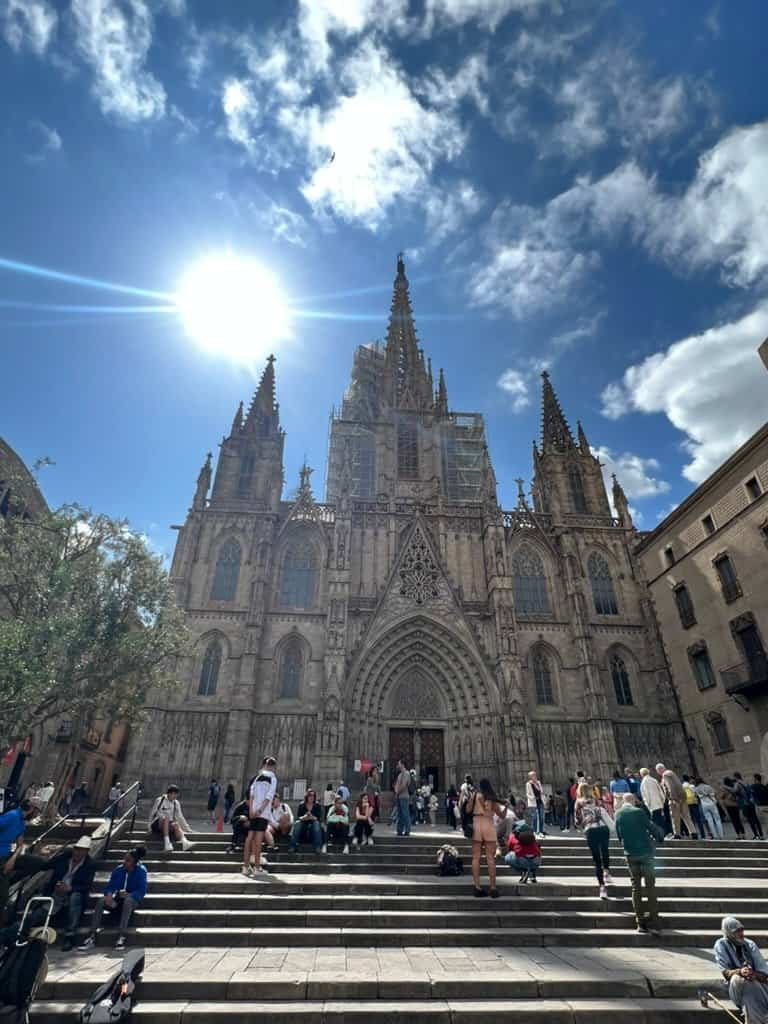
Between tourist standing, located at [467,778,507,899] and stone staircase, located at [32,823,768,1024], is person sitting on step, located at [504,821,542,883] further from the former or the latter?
tourist standing, located at [467,778,507,899]

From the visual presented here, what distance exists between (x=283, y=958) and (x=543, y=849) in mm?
6684

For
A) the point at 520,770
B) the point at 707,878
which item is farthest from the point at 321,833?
the point at 520,770

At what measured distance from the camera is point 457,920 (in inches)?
283

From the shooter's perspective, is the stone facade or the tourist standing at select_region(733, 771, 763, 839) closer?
the tourist standing at select_region(733, 771, 763, 839)

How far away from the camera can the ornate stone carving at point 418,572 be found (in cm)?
2609

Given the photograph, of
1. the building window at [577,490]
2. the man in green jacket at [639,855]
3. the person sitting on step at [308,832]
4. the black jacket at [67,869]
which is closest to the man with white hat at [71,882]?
the black jacket at [67,869]

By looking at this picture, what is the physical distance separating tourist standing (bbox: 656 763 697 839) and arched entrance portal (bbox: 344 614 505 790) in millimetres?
9951

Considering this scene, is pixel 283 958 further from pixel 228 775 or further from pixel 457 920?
pixel 228 775

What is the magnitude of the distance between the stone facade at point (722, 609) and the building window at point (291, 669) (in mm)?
16902

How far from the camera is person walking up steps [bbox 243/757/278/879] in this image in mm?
8898

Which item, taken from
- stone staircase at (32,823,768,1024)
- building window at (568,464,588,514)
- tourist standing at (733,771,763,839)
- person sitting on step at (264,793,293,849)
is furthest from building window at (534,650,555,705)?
person sitting on step at (264,793,293,849)

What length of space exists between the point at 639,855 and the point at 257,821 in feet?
19.1

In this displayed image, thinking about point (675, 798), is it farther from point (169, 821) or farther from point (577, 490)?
point (577, 490)

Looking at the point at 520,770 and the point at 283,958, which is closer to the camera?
the point at 283,958
